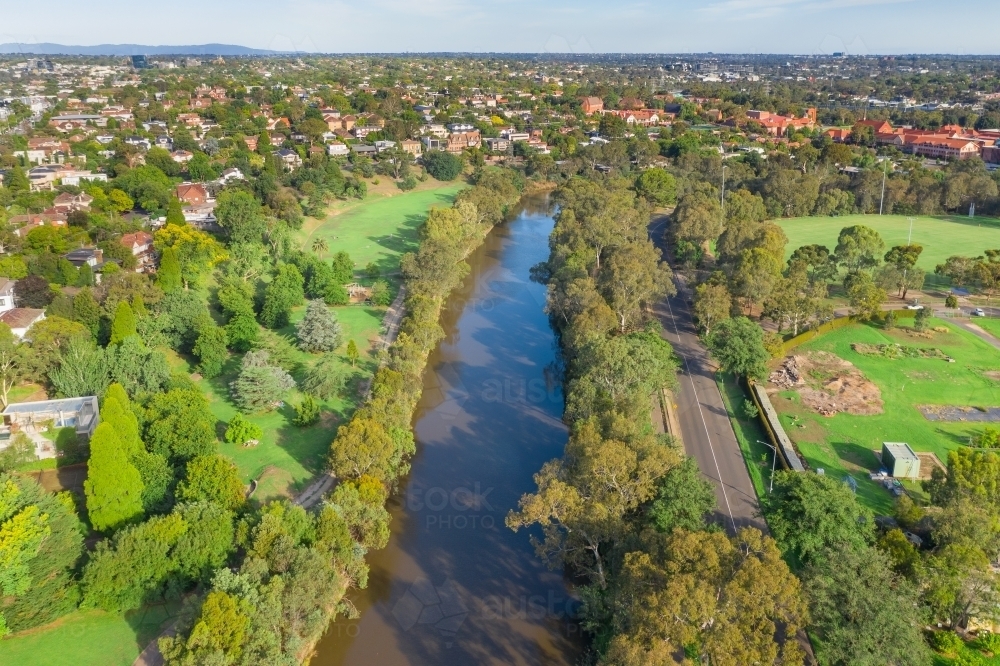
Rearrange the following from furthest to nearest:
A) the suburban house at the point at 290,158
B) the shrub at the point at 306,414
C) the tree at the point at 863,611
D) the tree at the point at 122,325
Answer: the suburban house at the point at 290,158 < the tree at the point at 122,325 < the shrub at the point at 306,414 < the tree at the point at 863,611

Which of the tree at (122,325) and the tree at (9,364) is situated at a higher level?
the tree at (122,325)

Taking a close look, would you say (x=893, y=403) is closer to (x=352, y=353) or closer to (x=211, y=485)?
(x=352, y=353)

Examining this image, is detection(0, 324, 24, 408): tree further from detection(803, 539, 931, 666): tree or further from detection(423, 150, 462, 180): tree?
detection(423, 150, 462, 180): tree

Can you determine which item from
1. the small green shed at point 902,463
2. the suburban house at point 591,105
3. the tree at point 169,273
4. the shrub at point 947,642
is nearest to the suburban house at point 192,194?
the tree at point 169,273

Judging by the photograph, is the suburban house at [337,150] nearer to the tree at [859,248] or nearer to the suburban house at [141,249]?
the suburban house at [141,249]

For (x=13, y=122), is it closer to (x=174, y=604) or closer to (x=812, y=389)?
(x=174, y=604)

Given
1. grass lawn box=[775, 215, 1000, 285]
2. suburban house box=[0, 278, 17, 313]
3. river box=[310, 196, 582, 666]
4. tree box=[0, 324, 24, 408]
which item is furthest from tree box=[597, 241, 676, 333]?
suburban house box=[0, 278, 17, 313]
